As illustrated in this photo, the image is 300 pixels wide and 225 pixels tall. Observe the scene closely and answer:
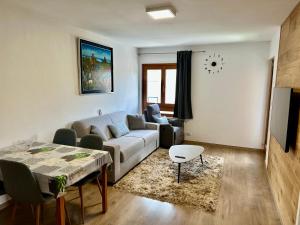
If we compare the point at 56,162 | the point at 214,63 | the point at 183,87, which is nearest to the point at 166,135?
the point at 183,87

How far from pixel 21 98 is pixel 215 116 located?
Answer: 4035 mm

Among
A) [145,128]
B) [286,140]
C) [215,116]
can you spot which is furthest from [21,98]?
[215,116]

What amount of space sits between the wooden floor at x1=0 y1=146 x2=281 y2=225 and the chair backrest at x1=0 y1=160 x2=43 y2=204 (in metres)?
0.60

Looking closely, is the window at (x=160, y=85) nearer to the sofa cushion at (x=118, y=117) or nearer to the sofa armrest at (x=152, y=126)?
the sofa armrest at (x=152, y=126)

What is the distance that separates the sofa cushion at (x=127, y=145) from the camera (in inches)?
130

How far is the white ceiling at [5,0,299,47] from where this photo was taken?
242 cm

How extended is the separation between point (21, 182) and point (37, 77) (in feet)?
5.36

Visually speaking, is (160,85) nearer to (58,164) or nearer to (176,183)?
(176,183)

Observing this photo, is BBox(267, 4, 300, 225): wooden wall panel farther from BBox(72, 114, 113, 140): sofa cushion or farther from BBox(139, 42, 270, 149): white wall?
BBox(72, 114, 113, 140): sofa cushion

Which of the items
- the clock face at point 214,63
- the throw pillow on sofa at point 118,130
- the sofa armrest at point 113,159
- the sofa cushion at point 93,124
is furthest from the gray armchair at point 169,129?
the sofa armrest at point 113,159

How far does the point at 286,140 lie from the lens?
214cm

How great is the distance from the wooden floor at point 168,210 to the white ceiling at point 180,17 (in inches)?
93.1

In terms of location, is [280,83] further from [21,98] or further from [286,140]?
[21,98]

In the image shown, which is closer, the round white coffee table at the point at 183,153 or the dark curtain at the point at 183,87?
the round white coffee table at the point at 183,153
